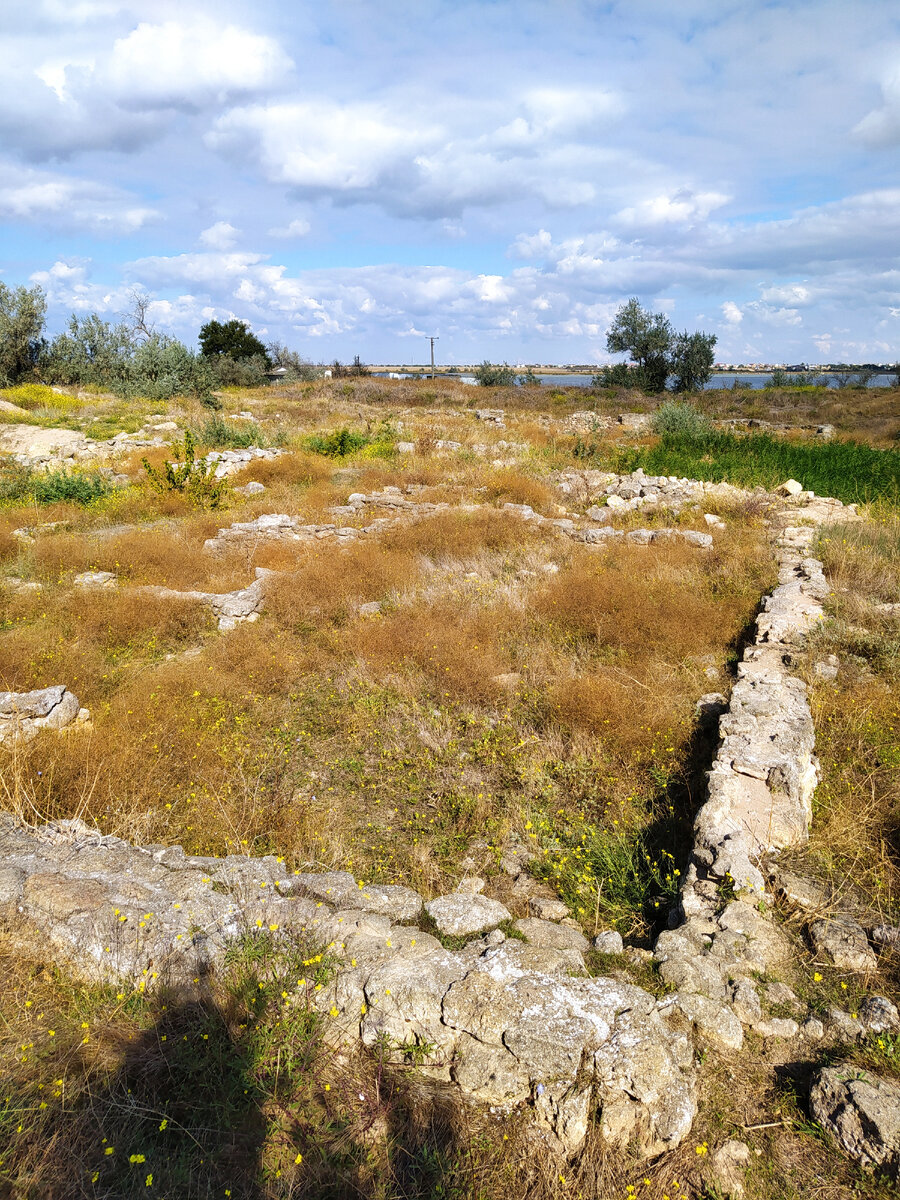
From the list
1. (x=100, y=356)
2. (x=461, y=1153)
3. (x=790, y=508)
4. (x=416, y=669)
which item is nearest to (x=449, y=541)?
(x=416, y=669)

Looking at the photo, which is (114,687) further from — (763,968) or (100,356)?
(100,356)

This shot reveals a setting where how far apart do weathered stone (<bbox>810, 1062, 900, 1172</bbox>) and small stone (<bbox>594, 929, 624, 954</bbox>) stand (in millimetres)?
966

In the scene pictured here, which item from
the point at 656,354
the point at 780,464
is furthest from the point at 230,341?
the point at 780,464

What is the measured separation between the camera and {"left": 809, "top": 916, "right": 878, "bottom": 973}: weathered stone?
3.15 meters

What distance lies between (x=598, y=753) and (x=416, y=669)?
2.19m

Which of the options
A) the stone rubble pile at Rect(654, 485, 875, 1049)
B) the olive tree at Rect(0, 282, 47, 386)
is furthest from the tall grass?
the olive tree at Rect(0, 282, 47, 386)

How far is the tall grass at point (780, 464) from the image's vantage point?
512 inches

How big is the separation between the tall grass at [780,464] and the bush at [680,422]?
3.60ft

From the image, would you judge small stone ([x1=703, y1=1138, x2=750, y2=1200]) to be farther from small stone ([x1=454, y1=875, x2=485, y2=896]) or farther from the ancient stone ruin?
small stone ([x1=454, y1=875, x2=485, y2=896])

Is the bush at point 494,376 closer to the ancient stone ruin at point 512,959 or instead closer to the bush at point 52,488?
the bush at point 52,488

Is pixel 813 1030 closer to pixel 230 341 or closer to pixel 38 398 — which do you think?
pixel 38 398

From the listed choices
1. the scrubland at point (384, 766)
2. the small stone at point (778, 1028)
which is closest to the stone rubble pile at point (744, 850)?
the small stone at point (778, 1028)

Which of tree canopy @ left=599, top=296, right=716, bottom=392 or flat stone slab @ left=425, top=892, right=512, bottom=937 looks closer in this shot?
flat stone slab @ left=425, top=892, right=512, bottom=937

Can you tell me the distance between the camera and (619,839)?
4.27m
